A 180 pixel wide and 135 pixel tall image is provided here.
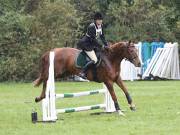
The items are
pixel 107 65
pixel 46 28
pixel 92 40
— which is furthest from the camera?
pixel 46 28

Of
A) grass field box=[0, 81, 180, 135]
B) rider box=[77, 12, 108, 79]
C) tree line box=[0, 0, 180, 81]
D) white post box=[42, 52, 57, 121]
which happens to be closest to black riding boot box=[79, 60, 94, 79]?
rider box=[77, 12, 108, 79]

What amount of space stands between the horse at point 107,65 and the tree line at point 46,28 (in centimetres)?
1600

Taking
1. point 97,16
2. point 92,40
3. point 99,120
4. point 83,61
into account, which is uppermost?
point 97,16

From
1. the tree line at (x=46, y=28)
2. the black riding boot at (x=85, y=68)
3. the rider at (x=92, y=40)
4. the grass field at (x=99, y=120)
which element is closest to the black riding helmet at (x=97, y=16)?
the rider at (x=92, y=40)

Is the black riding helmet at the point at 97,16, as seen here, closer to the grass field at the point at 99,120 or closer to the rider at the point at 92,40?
the rider at the point at 92,40

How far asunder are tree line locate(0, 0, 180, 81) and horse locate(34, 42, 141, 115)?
52.5 feet

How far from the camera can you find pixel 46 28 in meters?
34.0

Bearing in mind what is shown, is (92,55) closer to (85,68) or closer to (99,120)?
(85,68)

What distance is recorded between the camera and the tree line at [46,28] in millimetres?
33062

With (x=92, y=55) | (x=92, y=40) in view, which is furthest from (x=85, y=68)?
(x=92, y=40)

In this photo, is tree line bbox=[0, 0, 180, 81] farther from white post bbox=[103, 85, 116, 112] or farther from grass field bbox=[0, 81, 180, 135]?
white post bbox=[103, 85, 116, 112]

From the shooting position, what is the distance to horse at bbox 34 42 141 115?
16.2m

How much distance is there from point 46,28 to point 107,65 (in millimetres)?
18092

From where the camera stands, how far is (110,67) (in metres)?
16.3
